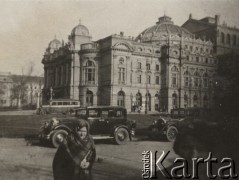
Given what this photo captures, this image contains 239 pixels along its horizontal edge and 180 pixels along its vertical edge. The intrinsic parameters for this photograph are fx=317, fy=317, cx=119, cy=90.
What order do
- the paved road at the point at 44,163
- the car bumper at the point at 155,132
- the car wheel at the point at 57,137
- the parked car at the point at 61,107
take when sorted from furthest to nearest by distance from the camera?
1. the parked car at the point at 61,107
2. the car bumper at the point at 155,132
3. the car wheel at the point at 57,137
4. the paved road at the point at 44,163

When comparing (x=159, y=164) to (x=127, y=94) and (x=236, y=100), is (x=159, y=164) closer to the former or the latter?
(x=236, y=100)

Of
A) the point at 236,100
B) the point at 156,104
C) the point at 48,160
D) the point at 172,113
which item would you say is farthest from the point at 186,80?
the point at 48,160

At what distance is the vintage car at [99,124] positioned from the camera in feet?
15.2

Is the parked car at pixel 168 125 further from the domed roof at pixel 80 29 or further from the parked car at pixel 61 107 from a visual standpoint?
the domed roof at pixel 80 29

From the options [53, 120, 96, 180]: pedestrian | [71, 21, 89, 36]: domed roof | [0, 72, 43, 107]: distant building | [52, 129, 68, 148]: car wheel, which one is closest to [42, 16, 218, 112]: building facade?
[71, 21, 89, 36]: domed roof

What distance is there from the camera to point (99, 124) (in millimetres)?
5074

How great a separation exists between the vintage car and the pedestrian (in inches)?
85.1

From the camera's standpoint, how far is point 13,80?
4.33m

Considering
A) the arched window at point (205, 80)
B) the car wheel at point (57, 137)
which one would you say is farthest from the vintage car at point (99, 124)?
the arched window at point (205, 80)

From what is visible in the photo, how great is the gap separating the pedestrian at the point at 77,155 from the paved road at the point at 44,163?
73 cm

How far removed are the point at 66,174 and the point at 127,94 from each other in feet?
10.4

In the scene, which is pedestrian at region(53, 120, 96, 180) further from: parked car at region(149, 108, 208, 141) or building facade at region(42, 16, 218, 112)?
parked car at region(149, 108, 208, 141)

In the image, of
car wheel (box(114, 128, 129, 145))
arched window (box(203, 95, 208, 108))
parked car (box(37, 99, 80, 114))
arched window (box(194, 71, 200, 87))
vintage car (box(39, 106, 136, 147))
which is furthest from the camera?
parked car (box(37, 99, 80, 114))

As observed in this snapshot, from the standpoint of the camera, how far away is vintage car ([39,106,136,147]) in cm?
464
